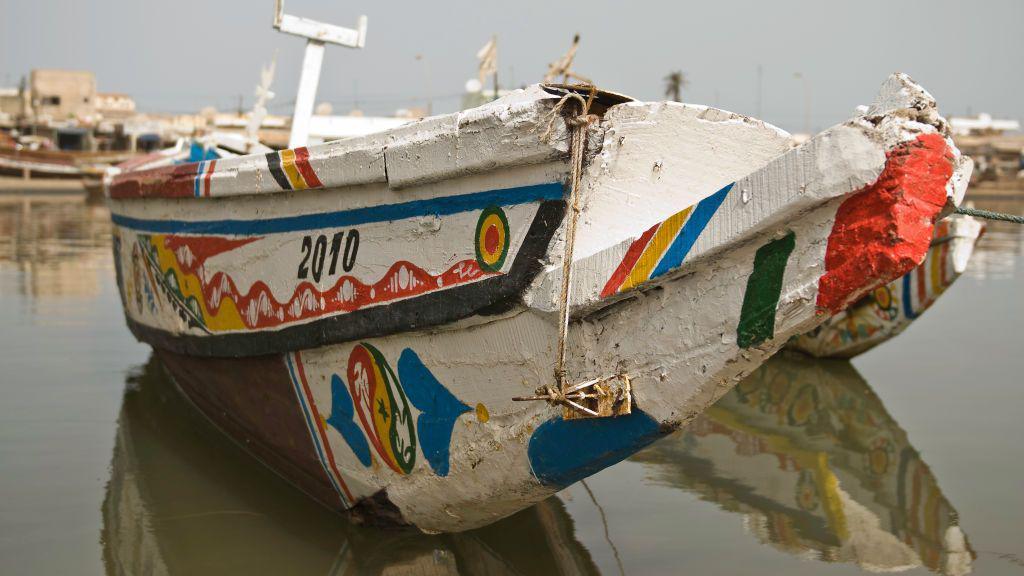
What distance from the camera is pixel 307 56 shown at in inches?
226

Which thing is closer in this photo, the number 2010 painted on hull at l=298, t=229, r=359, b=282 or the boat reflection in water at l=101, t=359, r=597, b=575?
the number 2010 painted on hull at l=298, t=229, r=359, b=282

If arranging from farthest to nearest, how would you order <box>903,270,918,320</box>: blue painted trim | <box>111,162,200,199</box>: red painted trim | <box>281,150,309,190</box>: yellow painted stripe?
<box>903,270,918,320</box>: blue painted trim < <box>111,162,200,199</box>: red painted trim < <box>281,150,309,190</box>: yellow painted stripe

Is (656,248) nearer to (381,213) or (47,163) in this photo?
(381,213)

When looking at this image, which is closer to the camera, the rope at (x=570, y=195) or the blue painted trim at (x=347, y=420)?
the rope at (x=570, y=195)

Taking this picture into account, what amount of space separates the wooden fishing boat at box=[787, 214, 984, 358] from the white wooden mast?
329 cm

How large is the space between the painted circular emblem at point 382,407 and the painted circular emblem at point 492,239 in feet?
1.88

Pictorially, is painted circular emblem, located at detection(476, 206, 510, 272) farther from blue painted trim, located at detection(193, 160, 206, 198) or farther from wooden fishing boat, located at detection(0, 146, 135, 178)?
wooden fishing boat, located at detection(0, 146, 135, 178)

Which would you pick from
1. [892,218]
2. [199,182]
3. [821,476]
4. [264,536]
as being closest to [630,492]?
[821,476]

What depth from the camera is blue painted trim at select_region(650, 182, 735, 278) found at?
1.95 metres

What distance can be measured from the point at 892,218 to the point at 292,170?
1.92 m

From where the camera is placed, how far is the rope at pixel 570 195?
2236 mm

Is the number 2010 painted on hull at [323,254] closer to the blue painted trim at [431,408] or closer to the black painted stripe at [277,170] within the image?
the black painted stripe at [277,170]

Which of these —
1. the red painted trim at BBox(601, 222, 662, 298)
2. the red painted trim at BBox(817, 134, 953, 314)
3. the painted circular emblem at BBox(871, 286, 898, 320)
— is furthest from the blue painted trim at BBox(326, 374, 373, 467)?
the painted circular emblem at BBox(871, 286, 898, 320)

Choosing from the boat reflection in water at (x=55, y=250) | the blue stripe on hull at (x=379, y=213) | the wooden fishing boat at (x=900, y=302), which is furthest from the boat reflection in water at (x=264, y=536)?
the boat reflection in water at (x=55, y=250)
